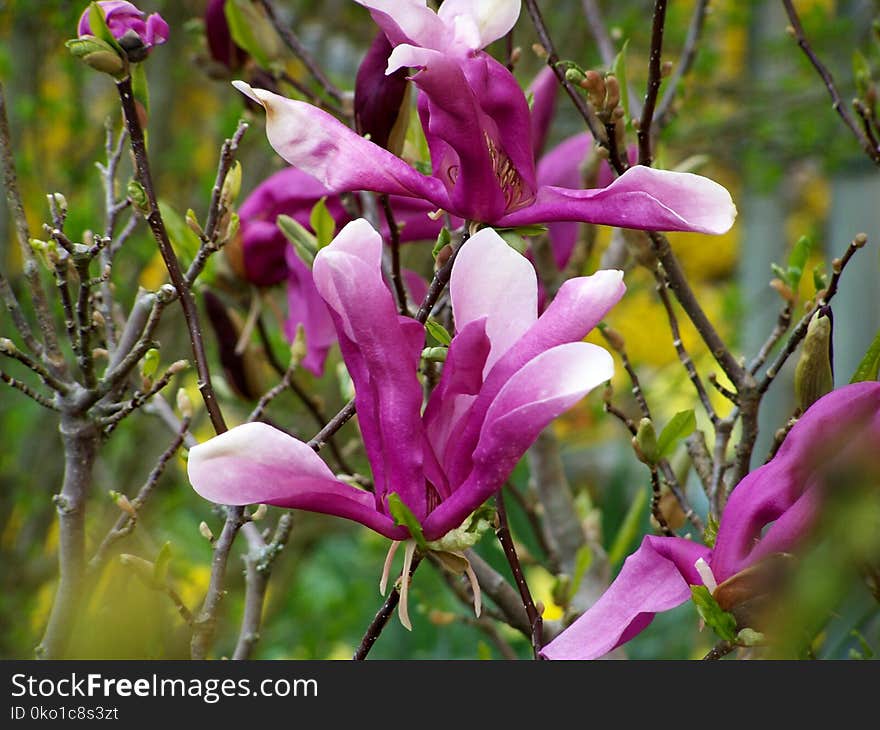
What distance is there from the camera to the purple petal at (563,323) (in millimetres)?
455

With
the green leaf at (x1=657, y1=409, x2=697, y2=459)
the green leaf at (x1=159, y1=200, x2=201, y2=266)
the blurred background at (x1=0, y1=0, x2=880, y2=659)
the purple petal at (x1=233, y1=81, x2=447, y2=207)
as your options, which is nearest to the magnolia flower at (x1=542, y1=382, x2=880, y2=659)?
the green leaf at (x1=657, y1=409, x2=697, y2=459)

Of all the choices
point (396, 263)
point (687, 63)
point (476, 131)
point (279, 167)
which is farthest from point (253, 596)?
point (279, 167)

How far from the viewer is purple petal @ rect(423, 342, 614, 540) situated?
42 cm

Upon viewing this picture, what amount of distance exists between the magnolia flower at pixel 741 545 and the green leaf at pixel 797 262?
0.23 m

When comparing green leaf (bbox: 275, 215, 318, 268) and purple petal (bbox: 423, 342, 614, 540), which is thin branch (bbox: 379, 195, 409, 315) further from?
purple petal (bbox: 423, 342, 614, 540)

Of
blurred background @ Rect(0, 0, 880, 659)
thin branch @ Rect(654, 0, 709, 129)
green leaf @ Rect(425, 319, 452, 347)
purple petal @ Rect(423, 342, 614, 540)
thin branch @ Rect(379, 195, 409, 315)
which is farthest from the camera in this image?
blurred background @ Rect(0, 0, 880, 659)

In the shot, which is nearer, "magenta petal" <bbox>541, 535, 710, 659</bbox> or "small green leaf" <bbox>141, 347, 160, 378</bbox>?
"magenta petal" <bbox>541, 535, 710, 659</bbox>

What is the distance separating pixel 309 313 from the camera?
77 cm

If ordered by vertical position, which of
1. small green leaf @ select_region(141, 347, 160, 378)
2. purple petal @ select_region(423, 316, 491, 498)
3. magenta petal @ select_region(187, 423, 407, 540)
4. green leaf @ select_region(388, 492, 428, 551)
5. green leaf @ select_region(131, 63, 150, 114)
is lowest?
green leaf @ select_region(388, 492, 428, 551)

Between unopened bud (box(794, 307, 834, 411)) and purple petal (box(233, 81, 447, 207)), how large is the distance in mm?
218

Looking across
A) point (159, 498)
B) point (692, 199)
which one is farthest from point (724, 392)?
point (159, 498)

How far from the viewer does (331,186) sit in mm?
506

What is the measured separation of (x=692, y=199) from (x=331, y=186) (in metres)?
0.16
